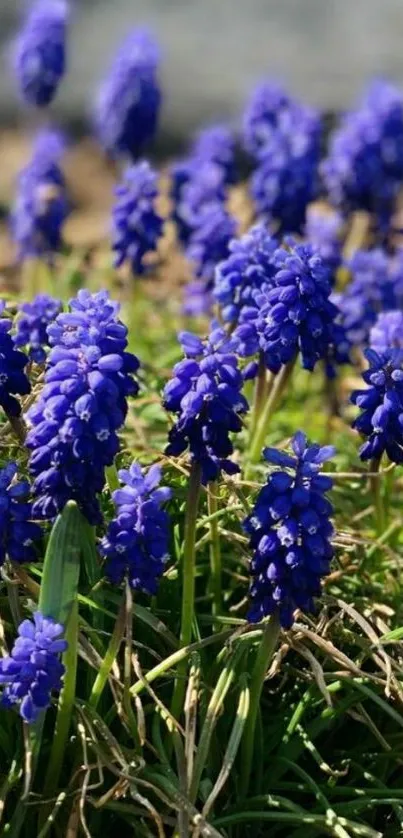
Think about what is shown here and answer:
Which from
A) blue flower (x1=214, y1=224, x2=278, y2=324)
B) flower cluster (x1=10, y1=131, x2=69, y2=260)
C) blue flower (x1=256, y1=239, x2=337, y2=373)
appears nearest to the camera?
blue flower (x1=256, y1=239, x2=337, y2=373)

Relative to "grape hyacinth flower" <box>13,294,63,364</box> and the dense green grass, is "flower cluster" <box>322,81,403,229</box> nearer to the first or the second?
"grape hyacinth flower" <box>13,294,63,364</box>

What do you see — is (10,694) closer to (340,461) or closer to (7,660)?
(7,660)

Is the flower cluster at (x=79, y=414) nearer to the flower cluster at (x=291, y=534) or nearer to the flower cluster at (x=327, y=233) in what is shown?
the flower cluster at (x=291, y=534)

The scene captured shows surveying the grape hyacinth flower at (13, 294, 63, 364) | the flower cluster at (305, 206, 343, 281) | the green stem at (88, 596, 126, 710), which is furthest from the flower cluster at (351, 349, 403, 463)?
the flower cluster at (305, 206, 343, 281)

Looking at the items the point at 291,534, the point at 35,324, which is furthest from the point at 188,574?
the point at 35,324

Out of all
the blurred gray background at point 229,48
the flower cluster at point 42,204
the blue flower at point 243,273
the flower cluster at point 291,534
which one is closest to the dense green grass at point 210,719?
the flower cluster at point 291,534

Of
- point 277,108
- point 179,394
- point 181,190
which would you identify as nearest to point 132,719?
point 179,394

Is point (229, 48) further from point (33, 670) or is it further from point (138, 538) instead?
point (33, 670)
